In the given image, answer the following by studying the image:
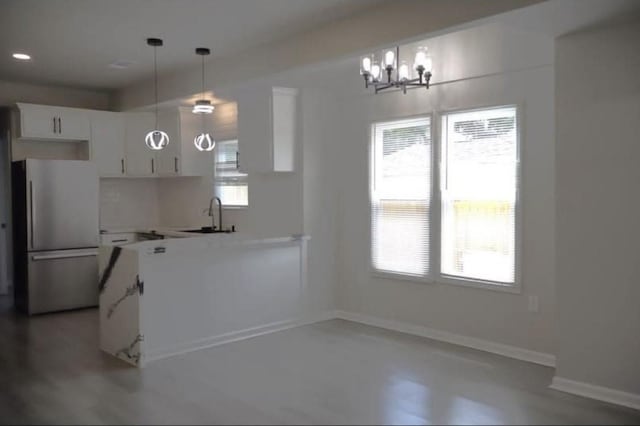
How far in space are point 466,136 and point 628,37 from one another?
5.61 feet

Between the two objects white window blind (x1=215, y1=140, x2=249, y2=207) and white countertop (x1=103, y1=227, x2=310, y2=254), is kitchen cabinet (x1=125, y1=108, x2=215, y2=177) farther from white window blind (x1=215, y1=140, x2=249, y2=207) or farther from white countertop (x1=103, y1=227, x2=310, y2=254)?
white countertop (x1=103, y1=227, x2=310, y2=254)

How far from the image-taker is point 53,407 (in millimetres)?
3623

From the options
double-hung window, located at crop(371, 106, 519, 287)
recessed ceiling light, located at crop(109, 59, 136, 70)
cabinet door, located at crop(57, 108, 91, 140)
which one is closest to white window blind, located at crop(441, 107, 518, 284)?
double-hung window, located at crop(371, 106, 519, 287)

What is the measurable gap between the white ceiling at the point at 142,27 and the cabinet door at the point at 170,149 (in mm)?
1101

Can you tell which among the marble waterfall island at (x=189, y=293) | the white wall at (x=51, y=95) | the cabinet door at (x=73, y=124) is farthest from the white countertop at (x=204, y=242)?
the white wall at (x=51, y=95)

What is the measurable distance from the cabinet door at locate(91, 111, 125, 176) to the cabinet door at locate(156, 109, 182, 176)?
476 mm

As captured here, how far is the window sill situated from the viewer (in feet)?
15.7

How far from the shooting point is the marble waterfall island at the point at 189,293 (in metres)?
4.60

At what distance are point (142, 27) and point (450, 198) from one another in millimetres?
3037

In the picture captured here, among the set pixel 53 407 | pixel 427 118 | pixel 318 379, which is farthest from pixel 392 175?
pixel 53 407

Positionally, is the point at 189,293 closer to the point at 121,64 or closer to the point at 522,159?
the point at 121,64

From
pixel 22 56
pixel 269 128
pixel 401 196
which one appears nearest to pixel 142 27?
pixel 269 128

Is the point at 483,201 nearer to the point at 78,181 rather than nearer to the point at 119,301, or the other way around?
the point at 119,301

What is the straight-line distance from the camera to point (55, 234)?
654cm
